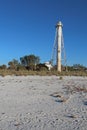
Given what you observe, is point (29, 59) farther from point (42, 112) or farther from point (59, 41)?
point (42, 112)

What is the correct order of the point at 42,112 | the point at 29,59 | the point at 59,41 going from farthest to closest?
the point at 29,59
the point at 59,41
the point at 42,112

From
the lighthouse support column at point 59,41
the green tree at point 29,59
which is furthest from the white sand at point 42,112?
the green tree at point 29,59

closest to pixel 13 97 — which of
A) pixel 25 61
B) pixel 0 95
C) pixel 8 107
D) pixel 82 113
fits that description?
pixel 0 95

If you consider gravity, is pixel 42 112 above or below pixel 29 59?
below

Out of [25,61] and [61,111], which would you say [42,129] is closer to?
[61,111]

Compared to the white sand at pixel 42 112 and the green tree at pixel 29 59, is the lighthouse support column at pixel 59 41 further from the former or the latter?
the white sand at pixel 42 112

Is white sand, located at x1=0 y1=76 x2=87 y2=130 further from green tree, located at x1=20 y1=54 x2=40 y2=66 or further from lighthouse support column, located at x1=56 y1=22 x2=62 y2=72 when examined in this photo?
green tree, located at x1=20 y1=54 x2=40 y2=66

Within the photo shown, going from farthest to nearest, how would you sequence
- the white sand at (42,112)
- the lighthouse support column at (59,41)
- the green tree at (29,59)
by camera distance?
the green tree at (29,59)
the lighthouse support column at (59,41)
the white sand at (42,112)

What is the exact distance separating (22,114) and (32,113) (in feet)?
1.12

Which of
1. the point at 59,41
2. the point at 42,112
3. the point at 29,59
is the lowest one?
the point at 42,112

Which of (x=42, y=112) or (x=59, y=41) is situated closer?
(x=42, y=112)

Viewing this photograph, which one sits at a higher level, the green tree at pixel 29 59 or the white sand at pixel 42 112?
the green tree at pixel 29 59

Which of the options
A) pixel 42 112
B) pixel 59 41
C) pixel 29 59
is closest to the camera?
pixel 42 112

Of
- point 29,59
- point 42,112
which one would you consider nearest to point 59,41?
point 29,59
